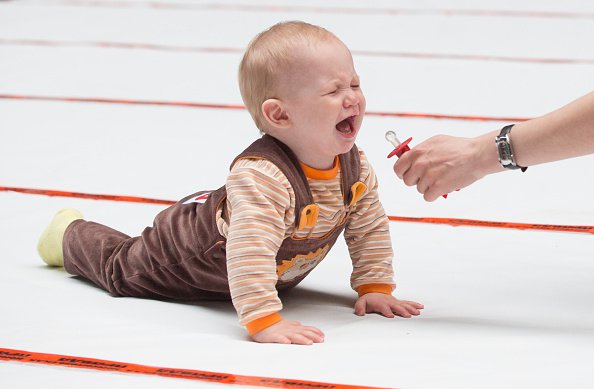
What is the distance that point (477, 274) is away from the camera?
78.2 inches

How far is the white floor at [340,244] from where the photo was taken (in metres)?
1.57

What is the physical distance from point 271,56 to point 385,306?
45cm

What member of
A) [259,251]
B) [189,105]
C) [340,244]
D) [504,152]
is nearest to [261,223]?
[259,251]

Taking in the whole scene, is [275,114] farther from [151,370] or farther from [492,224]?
[492,224]

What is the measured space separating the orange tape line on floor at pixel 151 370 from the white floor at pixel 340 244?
2 centimetres

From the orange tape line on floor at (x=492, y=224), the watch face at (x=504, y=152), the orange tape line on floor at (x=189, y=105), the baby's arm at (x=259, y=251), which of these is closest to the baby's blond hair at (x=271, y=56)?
the baby's arm at (x=259, y=251)

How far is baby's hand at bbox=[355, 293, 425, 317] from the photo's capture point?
5.84 feet

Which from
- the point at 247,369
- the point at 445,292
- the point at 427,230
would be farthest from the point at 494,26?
the point at 247,369

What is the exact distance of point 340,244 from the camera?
2201 millimetres

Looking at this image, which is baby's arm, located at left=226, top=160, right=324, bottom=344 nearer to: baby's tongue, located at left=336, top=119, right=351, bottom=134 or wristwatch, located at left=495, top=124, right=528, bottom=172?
baby's tongue, located at left=336, top=119, right=351, bottom=134

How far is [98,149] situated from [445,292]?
1.23 meters

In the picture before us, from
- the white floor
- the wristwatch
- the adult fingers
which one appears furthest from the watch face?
the white floor

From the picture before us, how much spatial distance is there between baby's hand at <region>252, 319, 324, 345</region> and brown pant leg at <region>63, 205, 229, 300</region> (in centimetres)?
17

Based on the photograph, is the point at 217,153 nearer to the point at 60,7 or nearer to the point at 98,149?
the point at 98,149
